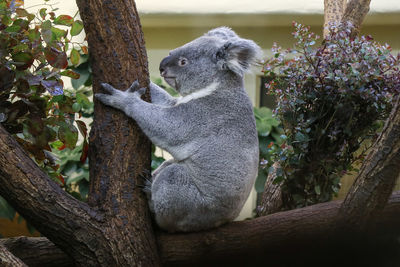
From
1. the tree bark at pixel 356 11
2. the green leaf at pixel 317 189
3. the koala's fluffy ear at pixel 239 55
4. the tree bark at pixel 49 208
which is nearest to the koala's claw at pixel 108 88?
the tree bark at pixel 49 208

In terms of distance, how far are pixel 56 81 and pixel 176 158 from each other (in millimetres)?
727

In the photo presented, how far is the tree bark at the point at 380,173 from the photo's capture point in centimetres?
187

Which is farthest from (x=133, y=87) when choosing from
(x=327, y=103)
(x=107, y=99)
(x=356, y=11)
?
(x=356, y=11)

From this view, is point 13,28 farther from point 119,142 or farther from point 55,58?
point 119,142

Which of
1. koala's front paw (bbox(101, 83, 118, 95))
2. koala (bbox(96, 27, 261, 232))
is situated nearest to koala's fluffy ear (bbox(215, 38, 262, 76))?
koala (bbox(96, 27, 261, 232))

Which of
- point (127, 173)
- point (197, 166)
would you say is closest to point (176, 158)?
point (197, 166)

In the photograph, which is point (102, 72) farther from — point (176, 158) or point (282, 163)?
point (282, 163)

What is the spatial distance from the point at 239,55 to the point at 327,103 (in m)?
0.56

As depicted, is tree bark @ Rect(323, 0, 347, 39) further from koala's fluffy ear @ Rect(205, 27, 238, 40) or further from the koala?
the koala

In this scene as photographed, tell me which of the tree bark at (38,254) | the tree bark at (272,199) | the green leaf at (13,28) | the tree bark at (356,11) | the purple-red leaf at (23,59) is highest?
the green leaf at (13,28)

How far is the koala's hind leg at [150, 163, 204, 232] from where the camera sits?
2.46 meters

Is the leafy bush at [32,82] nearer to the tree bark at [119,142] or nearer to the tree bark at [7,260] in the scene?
the tree bark at [119,142]

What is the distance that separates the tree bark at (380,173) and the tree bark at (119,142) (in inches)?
37.7

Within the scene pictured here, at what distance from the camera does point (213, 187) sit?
2.52 meters
